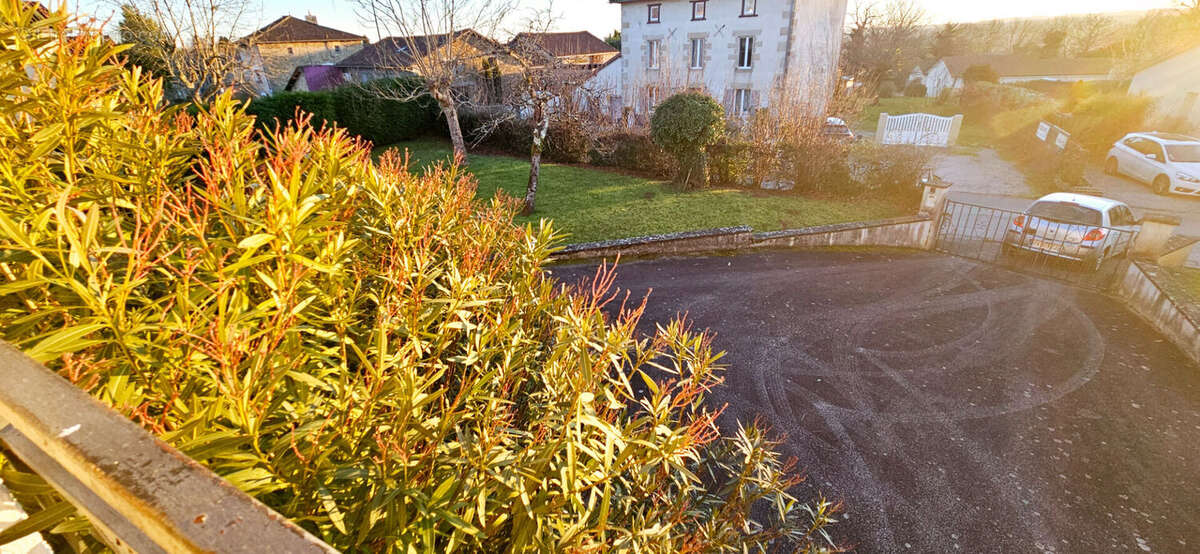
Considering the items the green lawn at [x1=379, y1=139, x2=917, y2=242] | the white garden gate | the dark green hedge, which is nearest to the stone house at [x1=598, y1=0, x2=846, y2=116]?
the white garden gate

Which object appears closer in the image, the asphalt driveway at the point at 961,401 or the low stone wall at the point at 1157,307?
the asphalt driveway at the point at 961,401

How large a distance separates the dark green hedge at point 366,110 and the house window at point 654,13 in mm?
12267

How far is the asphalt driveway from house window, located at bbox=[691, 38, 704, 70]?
63.7ft

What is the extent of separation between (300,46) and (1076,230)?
46.2 metres

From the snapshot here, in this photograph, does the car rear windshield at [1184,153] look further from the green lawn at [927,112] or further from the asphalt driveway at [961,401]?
the asphalt driveway at [961,401]

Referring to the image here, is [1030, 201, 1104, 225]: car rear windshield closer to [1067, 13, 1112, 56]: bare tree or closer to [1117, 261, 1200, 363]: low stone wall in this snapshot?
[1117, 261, 1200, 363]: low stone wall

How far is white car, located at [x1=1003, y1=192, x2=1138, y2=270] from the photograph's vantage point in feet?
31.2

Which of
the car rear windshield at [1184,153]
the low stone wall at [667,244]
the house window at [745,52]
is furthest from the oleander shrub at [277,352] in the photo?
the house window at [745,52]

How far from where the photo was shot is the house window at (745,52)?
77.5ft

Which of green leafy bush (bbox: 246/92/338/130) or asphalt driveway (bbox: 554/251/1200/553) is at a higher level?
green leafy bush (bbox: 246/92/338/130)

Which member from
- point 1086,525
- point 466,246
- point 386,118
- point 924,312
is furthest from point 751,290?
point 386,118

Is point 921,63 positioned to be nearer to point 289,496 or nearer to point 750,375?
point 750,375

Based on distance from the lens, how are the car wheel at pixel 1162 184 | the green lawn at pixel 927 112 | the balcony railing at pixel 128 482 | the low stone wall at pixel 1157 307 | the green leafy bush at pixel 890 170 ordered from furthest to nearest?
the green lawn at pixel 927 112 → the car wheel at pixel 1162 184 → the green leafy bush at pixel 890 170 → the low stone wall at pixel 1157 307 → the balcony railing at pixel 128 482

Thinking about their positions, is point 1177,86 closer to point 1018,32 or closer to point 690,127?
point 690,127
